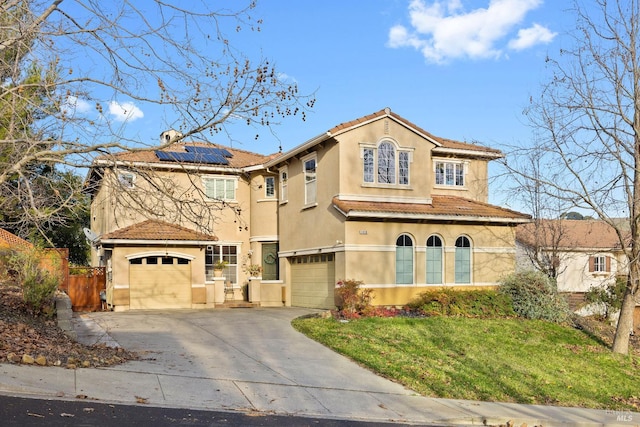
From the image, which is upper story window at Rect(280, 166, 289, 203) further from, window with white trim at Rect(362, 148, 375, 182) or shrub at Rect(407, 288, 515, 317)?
shrub at Rect(407, 288, 515, 317)

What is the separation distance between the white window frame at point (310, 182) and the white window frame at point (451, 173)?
5.35m

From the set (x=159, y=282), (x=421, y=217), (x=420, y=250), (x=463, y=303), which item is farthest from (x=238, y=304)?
(x=463, y=303)

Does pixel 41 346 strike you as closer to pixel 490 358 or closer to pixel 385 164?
pixel 490 358

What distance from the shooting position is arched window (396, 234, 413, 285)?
22.6m

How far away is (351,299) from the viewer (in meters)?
20.0

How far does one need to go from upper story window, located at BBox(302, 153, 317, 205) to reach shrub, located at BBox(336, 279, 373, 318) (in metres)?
4.76

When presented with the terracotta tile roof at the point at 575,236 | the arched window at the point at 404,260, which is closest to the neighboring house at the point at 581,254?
the terracotta tile roof at the point at 575,236

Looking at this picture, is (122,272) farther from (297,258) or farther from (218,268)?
(297,258)

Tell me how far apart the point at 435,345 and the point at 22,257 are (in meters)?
11.0

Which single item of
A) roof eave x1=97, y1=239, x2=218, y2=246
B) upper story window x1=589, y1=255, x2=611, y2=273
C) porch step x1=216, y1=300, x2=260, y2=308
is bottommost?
porch step x1=216, y1=300, x2=260, y2=308

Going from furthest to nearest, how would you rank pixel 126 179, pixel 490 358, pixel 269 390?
pixel 490 358
pixel 126 179
pixel 269 390

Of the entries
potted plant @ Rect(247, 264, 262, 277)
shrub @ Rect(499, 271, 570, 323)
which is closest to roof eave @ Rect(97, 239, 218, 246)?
potted plant @ Rect(247, 264, 262, 277)

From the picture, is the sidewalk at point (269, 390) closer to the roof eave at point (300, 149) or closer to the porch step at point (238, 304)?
the roof eave at point (300, 149)

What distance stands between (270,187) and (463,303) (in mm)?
10862
